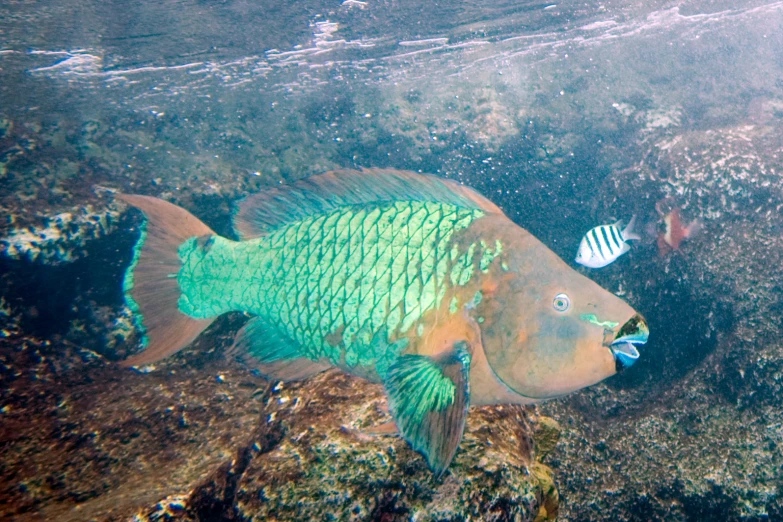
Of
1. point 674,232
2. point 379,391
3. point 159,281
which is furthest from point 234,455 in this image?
point 674,232

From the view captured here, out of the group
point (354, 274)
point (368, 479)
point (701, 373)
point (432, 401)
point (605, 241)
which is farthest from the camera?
point (605, 241)

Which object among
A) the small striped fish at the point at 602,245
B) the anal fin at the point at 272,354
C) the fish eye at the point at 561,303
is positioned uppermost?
the fish eye at the point at 561,303

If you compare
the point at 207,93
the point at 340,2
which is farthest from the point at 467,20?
the point at 207,93

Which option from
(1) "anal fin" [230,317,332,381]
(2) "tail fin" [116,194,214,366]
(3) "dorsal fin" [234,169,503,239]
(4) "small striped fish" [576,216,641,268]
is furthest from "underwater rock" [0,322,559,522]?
(4) "small striped fish" [576,216,641,268]

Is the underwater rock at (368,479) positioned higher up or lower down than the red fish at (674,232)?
higher up

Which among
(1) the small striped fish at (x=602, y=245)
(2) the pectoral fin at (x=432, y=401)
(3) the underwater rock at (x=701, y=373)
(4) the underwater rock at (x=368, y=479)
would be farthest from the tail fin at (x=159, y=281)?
(1) the small striped fish at (x=602, y=245)

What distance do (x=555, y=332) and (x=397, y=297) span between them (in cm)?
82

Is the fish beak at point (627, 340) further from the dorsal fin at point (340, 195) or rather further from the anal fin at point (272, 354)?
the anal fin at point (272, 354)

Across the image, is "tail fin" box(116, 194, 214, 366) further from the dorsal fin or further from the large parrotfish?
the dorsal fin

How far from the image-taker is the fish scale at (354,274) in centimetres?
217

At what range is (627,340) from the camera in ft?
5.83

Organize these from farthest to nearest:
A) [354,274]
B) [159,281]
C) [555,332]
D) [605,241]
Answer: [605,241] → [159,281] → [354,274] → [555,332]

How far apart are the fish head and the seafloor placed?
66cm

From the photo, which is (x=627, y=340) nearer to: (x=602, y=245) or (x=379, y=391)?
(x=379, y=391)
